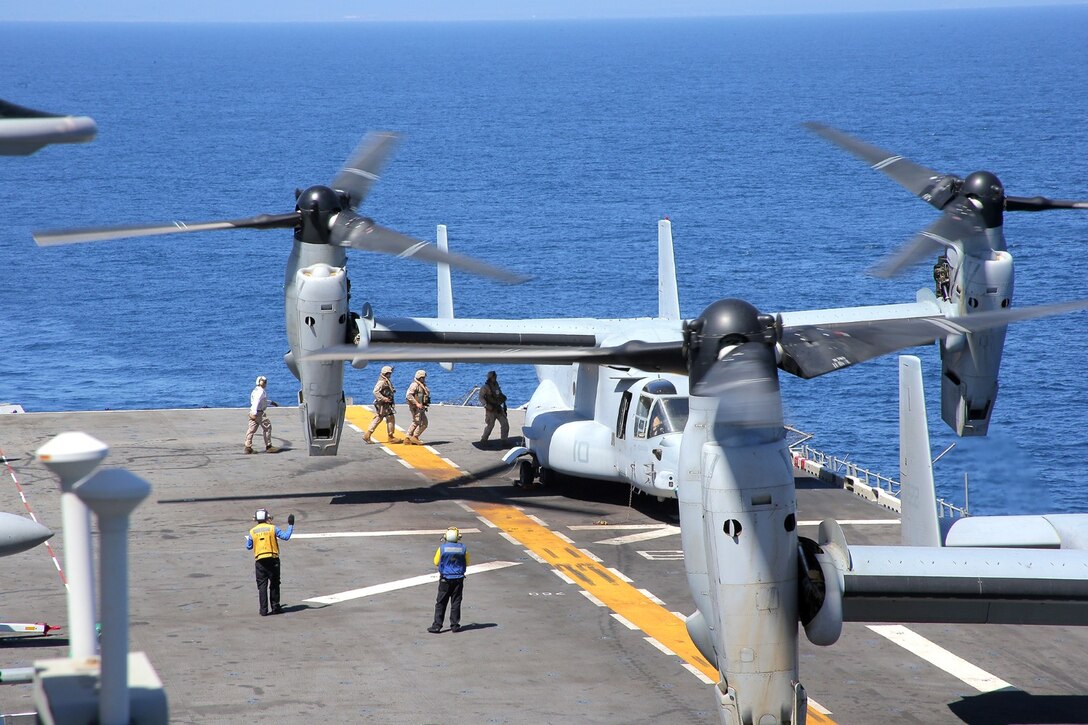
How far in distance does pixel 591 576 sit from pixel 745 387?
13.6 meters

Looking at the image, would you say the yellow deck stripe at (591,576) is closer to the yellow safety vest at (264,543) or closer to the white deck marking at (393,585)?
the white deck marking at (393,585)

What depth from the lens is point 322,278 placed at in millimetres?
28734

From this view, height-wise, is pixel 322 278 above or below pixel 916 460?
above

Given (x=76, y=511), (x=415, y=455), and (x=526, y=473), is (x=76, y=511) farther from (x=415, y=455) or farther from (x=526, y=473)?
(x=415, y=455)

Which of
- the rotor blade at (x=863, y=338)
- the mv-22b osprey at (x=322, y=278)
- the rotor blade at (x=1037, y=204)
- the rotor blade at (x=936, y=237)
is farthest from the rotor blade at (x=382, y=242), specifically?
the rotor blade at (x=863, y=338)

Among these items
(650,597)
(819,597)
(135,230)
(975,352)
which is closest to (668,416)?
(650,597)

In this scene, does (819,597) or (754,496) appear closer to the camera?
(754,496)

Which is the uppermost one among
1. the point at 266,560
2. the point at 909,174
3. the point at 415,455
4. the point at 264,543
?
the point at 909,174

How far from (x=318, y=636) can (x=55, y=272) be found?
73.9 metres

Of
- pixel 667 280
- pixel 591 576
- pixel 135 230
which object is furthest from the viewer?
pixel 667 280

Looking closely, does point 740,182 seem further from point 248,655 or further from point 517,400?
point 248,655

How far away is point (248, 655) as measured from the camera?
70.9 feet

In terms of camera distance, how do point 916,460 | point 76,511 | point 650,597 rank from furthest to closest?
point 650,597
point 916,460
point 76,511

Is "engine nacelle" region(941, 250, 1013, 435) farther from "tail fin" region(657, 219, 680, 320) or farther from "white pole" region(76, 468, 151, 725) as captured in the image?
"white pole" region(76, 468, 151, 725)
